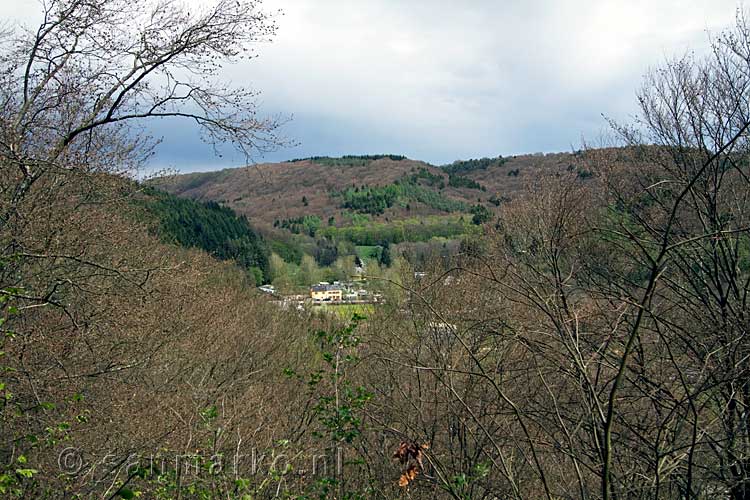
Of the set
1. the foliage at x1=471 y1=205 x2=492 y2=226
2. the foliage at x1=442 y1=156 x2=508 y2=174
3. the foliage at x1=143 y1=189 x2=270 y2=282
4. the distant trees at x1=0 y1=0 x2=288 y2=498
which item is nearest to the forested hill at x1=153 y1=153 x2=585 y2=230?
the foliage at x1=442 y1=156 x2=508 y2=174

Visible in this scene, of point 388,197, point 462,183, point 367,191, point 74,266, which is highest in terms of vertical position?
point 367,191

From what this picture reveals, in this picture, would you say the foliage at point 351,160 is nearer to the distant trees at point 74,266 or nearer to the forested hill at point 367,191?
the forested hill at point 367,191

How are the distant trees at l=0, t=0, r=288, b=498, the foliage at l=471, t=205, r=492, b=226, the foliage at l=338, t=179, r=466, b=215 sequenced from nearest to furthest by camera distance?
1. the distant trees at l=0, t=0, r=288, b=498
2. the foliage at l=471, t=205, r=492, b=226
3. the foliage at l=338, t=179, r=466, b=215

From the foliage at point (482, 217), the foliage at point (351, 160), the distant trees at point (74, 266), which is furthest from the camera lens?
the foliage at point (351, 160)

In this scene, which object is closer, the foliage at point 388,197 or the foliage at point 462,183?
the foliage at point 462,183

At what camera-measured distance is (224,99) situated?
20.2ft

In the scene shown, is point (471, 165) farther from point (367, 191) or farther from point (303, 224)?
point (303, 224)

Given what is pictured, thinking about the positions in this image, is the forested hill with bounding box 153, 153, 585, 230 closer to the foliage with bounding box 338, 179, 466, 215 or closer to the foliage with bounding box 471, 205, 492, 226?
the foliage with bounding box 338, 179, 466, 215

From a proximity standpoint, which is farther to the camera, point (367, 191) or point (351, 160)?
point (351, 160)

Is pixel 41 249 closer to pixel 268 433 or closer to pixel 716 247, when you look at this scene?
pixel 268 433

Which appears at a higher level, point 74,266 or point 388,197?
point 388,197

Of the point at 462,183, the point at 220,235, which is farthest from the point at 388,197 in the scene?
the point at 220,235

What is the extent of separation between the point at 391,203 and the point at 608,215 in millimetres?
74699

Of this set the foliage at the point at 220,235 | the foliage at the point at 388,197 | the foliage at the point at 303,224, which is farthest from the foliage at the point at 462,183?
the foliage at the point at 220,235
